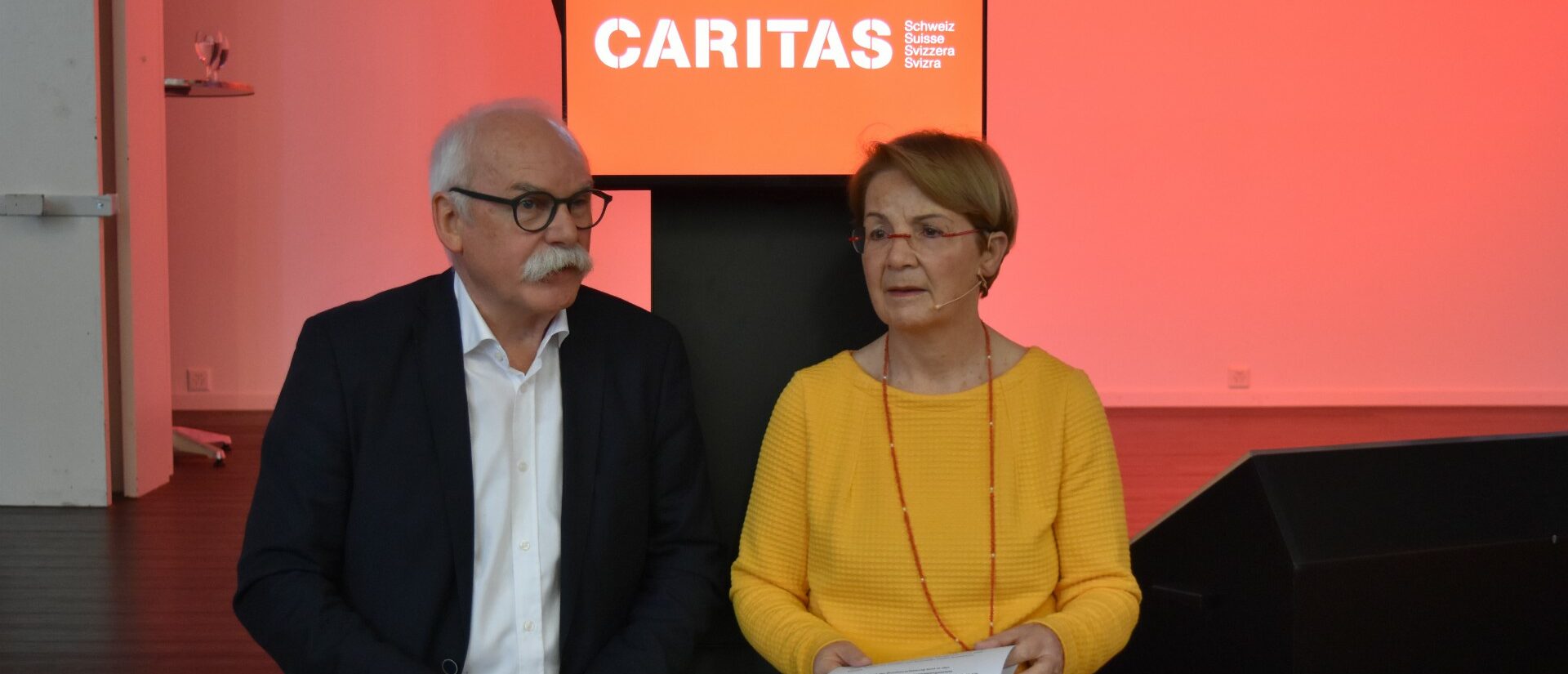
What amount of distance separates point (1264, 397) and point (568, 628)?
6951 millimetres

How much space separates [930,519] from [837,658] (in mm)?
257

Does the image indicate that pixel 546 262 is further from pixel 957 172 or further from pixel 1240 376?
pixel 1240 376

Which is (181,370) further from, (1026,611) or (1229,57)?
(1026,611)

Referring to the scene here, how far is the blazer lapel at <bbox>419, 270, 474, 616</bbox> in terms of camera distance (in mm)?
1772

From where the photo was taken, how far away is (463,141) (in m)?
1.79

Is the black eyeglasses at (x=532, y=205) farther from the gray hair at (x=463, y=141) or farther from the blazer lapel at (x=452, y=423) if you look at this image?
the blazer lapel at (x=452, y=423)

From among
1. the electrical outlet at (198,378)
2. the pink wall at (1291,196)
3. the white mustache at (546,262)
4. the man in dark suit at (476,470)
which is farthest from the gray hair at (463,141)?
the electrical outlet at (198,378)

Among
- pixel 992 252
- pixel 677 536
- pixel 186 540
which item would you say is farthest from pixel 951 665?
pixel 186 540

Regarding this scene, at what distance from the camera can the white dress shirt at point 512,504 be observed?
182 centimetres

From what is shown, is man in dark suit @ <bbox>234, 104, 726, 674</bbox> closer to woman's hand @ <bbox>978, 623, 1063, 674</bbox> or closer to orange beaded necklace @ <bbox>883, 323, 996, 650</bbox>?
orange beaded necklace @ <bbox>883, 323, 996, 650</bbox>

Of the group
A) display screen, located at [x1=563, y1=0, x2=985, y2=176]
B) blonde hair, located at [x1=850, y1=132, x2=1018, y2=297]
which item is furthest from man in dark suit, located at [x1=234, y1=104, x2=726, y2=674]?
blonde hair, located at [x1=850, y1=132, x2=1018, y2=297]

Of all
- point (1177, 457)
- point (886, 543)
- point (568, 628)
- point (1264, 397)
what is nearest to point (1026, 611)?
point (886, 543)

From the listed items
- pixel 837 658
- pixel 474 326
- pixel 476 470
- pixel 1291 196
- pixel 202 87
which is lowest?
pixel 837 658

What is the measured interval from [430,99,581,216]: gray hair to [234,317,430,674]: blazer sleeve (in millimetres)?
267
